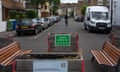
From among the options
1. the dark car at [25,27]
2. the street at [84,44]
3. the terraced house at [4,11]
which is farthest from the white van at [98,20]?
the terraced house at [4,11]

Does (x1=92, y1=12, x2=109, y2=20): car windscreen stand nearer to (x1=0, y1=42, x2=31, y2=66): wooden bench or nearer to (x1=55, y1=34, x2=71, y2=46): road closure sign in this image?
(x1=55, y1=34, x2=71, y2=46): road closure sign

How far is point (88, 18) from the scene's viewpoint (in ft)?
126

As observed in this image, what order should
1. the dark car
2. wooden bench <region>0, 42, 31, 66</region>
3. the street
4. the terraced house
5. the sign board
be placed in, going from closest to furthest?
the sign board, wooden bench <region>0, 42, 31, 66</region>, the street, the dark car, the terraced house

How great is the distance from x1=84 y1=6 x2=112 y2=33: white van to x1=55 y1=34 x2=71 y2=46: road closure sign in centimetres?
2217

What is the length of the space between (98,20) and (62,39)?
23225mm

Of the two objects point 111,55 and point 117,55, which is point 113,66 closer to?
point 117,55

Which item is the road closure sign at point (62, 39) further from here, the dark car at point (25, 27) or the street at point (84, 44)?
the dark car at point (25, 27)

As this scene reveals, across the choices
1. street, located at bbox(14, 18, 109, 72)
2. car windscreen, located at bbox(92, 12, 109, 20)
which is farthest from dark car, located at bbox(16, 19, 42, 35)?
car windscreen, located at bbox(92, 12, 109, 20)

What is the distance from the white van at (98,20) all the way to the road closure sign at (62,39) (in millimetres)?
22170

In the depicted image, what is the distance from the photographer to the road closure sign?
14680 millimetres

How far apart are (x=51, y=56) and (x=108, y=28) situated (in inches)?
1125

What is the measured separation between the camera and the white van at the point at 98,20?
36812 mm

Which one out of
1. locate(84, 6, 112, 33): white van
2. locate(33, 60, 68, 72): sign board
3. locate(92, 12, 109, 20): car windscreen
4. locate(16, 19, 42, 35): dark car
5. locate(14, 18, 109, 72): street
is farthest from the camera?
locate(92, 12, 109, 20): car windscreen

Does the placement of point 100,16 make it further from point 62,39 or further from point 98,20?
point 62,39
